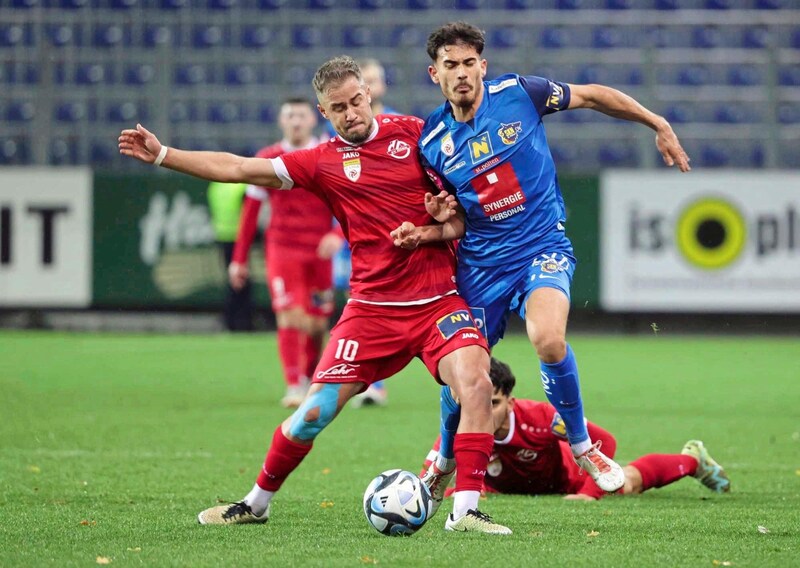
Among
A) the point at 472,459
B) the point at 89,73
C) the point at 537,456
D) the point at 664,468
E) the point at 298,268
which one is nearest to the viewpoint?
the point at 472,459

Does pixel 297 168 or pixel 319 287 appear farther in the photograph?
pixel 319 287

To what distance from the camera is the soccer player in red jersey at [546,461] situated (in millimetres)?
6629

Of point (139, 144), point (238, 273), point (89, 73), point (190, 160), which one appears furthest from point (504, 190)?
point (89, 73)

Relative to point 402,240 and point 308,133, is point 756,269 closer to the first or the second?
point 308,133

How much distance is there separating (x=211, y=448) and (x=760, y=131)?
43.4 feet

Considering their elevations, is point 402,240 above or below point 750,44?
below

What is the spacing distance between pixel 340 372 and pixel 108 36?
15.8 m

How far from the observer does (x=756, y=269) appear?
18156 mm

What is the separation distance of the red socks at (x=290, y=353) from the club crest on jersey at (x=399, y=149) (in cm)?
548

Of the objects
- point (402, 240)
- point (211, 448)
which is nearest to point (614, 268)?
point (211, 448)

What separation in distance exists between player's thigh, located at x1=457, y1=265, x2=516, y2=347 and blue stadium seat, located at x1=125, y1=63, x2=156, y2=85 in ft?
48.8

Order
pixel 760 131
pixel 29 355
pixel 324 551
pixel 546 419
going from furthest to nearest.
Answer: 1. pixel 760 131
2. pixel 29 355
3. pixel 546 419
4. pixel 324 551

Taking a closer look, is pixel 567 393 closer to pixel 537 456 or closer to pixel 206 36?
pixel 537 456

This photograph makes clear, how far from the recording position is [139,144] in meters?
5.72
